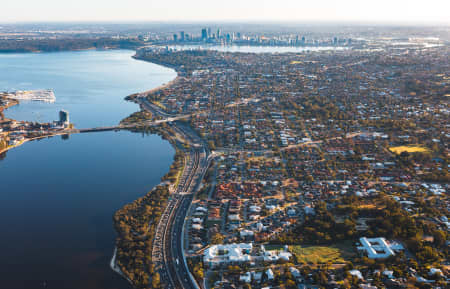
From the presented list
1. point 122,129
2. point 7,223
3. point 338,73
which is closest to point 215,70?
point 338,73

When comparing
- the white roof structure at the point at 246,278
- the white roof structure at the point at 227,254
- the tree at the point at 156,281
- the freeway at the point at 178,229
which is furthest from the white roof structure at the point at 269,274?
the tree at the point at 156,281

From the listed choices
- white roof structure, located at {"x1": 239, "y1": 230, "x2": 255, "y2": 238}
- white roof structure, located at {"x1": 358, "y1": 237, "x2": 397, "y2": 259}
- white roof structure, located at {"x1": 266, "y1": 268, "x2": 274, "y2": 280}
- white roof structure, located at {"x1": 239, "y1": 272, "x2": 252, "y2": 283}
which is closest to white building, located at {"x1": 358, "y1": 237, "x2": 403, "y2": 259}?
white roof structure, located at {"x1": 358, "y1": 237, "x2": 397, "y2": 259}

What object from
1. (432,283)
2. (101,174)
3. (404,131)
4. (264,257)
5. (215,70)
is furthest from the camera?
(215,70)

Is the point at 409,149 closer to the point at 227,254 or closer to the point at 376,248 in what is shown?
the point at 376,248

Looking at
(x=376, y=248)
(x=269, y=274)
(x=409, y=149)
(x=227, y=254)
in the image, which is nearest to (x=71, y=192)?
(x=227, y=254)

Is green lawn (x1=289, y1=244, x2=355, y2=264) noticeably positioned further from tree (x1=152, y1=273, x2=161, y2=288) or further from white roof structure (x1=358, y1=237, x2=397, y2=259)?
tree (x1=152, y1=273, x2=161, y2=288)

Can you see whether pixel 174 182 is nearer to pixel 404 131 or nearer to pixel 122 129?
pixel 122 129
